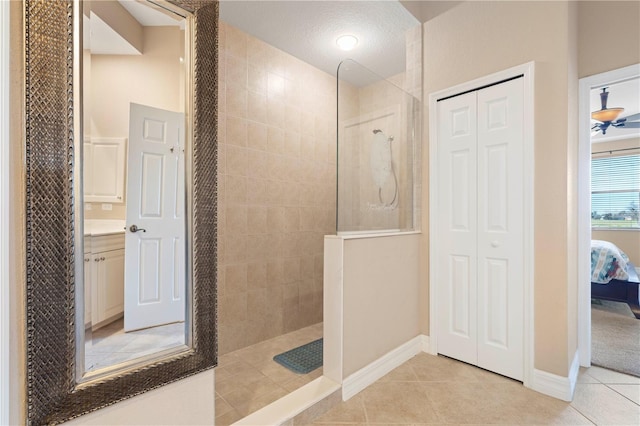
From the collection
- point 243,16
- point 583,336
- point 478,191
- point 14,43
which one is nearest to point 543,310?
point 583,336

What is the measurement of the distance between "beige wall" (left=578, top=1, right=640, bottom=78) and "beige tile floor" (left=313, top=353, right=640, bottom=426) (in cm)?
220

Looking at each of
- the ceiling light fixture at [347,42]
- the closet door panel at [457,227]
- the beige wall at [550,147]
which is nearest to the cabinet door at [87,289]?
the closet door panel at [457,227]

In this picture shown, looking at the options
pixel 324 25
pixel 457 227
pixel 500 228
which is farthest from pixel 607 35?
pixel 324 25

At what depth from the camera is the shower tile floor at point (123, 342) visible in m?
1.06

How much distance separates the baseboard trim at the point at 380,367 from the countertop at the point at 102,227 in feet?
5.08

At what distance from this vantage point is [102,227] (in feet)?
3.57

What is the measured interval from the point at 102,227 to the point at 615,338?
405 cm

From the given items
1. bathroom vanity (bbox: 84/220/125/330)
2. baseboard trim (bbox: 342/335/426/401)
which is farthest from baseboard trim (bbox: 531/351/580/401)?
bathroom vanity (bbox: 84/220/125/330)

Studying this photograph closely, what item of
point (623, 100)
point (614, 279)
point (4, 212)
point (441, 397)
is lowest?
point (441, 397)

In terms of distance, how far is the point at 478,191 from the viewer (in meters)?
2.30

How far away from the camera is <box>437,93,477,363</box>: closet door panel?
234cm

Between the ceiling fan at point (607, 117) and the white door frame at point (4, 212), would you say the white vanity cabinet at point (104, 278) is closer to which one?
the white door frame at point (4, 212)

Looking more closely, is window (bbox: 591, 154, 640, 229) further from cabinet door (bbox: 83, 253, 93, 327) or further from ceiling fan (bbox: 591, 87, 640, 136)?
cabinet door (bbox: 83, 253, 93, 327)

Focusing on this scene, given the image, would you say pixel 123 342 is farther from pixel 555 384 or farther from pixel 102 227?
pixel 555 384
